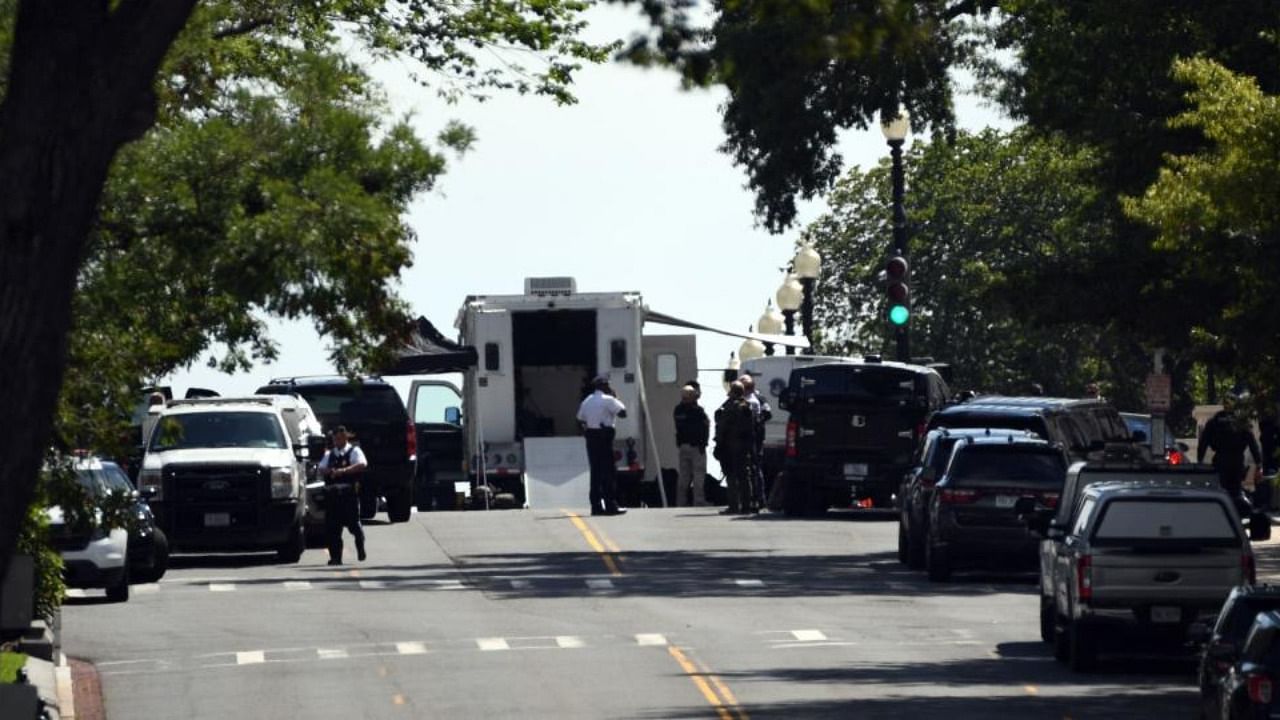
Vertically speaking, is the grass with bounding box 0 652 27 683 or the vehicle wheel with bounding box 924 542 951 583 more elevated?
the vehicle wheel with bounding box 924 542 951 583

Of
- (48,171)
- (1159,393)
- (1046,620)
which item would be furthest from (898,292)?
(48,171)

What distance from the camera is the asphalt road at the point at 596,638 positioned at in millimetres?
22188

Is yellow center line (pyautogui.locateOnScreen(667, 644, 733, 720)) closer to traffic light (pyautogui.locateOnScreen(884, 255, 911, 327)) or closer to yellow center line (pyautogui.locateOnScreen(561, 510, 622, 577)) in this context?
yellow center line (pyautogui.locateOnScreen(561, 510, 622, 577))

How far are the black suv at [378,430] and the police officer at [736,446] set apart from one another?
4.51 m

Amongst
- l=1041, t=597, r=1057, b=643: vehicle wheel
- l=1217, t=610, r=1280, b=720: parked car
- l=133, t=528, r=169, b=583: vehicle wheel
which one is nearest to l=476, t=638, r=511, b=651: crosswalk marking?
l=1041, t=597, r=1057, b=643: vehicle wheel

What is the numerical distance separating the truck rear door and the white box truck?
21160 millimetres

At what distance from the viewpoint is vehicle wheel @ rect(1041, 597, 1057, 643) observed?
26453 millimetres

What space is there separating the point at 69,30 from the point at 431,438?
132 ft

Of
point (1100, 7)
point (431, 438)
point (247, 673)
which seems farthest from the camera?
point (431, 438)

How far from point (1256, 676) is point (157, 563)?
18977 mm

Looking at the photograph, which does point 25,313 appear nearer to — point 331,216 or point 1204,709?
point 331,216

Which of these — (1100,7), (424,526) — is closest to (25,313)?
(1100,7)

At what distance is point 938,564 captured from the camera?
108ft

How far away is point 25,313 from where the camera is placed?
35.7 ft
